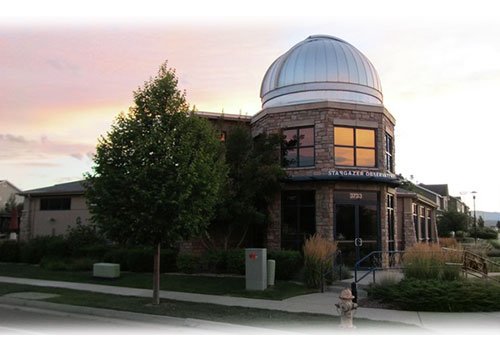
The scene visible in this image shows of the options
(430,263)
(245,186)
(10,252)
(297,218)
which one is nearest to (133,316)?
(430,263)

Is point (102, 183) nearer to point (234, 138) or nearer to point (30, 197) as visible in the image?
point (234, 138)

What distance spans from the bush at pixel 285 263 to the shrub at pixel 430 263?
13.6 ft

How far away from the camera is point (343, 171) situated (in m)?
19.9

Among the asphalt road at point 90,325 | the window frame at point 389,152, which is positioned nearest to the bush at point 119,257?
the asphalt road at point 90,325

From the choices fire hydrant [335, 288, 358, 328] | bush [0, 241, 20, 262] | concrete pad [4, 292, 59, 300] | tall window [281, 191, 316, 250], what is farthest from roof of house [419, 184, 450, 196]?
fire hydrant [335, 288, 358, 328]

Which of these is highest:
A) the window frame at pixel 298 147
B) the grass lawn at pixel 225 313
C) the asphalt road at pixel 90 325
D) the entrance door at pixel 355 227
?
the window frame at pixel 298 147

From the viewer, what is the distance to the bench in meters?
18.1

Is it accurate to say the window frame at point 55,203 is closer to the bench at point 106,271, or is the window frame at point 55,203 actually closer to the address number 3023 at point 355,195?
the bench at point 106,271

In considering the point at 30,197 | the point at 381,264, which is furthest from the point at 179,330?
the point at 30,197

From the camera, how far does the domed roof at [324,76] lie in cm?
2156

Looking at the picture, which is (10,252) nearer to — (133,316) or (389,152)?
(133,316)

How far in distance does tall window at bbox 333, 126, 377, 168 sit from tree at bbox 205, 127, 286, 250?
242cm

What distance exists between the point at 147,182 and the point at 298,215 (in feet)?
30.8

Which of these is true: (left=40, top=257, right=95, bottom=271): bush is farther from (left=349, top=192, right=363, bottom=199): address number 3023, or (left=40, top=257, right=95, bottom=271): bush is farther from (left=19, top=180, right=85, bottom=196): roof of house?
(left=349, top=192, right=363, bottom=199): address number 3023
